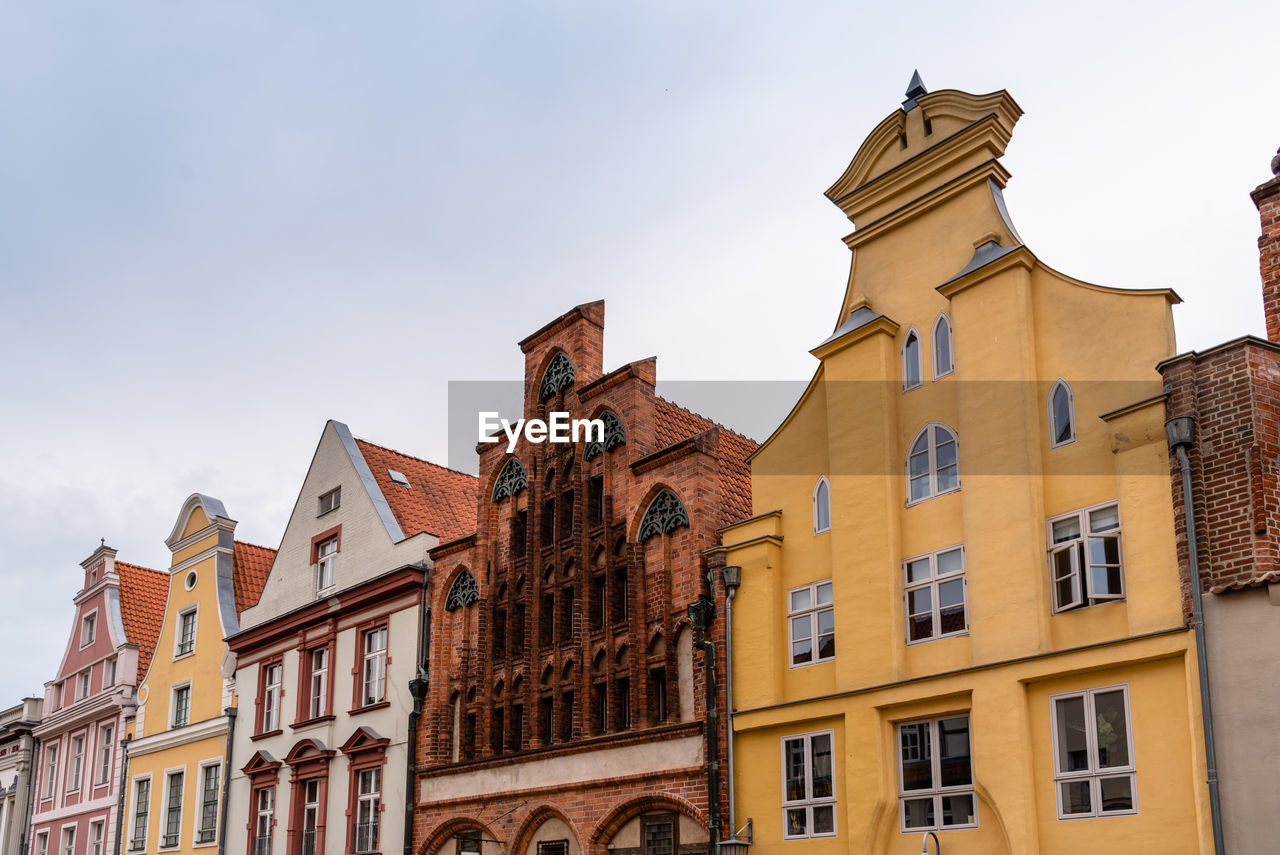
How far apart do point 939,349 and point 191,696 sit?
78.0 ft

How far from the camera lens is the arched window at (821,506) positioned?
21.6 metres

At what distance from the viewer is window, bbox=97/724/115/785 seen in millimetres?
39219

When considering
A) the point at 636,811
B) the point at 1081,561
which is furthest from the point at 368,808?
the point at 1081,561

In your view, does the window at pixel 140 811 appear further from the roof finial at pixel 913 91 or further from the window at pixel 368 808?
the roof finial at pixel 913 91

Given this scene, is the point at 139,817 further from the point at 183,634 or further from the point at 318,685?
the point at 318,685

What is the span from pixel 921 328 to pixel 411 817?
1408 centimetres

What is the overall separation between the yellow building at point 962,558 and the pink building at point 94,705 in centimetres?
2384

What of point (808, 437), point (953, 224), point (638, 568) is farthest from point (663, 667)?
point (953, 224)

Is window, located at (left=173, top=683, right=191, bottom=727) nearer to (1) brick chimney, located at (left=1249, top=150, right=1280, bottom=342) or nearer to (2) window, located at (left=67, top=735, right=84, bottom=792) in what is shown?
(2) window, located at (left=67, top=735, right=84, bottom=792)

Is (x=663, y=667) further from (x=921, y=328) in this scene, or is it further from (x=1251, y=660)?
(x=1251, y=660)

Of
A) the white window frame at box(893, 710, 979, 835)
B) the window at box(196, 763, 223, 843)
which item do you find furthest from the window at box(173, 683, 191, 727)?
the white window frame at box(893, 710, 979, 835)

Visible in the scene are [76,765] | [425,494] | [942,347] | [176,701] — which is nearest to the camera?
[942,347]

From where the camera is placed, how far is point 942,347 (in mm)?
20562

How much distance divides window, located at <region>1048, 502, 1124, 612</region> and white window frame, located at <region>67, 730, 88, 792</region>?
31821 mm
